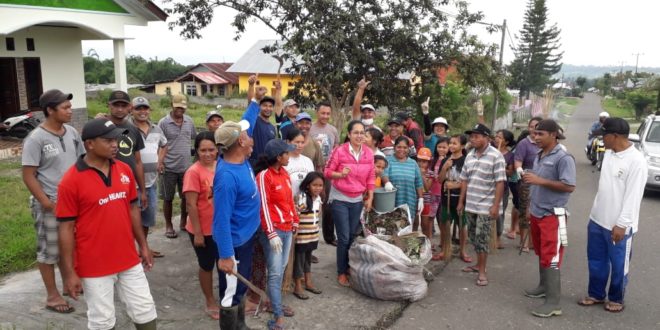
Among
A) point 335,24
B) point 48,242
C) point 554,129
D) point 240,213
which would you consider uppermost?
point 335,24

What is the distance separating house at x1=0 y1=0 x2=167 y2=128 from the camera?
41.7 feet

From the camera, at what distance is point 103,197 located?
3105 millimetres

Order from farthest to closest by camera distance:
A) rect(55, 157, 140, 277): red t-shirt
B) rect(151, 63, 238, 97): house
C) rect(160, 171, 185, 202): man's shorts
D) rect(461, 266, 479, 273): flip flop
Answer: rect(151, 63, 238, 97): house, rect(160, 171, 185, 202): man's shorts, rect(461, 266, 479, 273): flip flop, rect(55, 157, 140, 277): red t-shirt

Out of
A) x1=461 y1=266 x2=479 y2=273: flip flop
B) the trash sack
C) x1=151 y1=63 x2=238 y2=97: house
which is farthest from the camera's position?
x1=151 y1=63 x2=238 y2=97: house

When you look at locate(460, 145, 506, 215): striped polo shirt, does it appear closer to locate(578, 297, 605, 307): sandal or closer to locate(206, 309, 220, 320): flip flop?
locate(578, 297, 605, 307): sandal

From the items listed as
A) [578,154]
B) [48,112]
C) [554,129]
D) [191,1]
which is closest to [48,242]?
[48,112]

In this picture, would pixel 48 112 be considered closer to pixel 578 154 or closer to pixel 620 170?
pixel 620 170

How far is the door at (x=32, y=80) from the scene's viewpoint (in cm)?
1348

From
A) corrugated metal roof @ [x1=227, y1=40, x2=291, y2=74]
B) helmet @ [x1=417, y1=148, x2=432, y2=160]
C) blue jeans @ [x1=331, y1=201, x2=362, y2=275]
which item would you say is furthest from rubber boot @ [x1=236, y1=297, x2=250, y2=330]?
corrugated metal roof @ [x1=227, y1=40, x2=291, y2=74]

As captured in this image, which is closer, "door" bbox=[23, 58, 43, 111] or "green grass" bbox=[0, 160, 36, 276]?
"green grass" bbox=[0, 160, 36, 276]

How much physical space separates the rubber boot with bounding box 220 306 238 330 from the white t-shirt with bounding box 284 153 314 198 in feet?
4.34

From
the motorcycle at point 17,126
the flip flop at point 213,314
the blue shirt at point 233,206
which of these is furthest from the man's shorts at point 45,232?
the motorcycle at point 17,126

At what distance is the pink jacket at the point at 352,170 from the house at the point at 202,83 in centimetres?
4116

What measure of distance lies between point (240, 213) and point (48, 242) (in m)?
1.63
